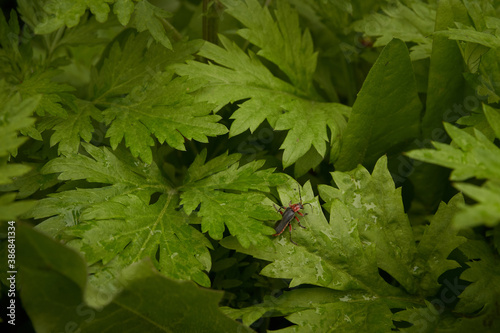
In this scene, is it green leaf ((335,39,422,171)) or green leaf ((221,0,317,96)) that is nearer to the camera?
green leaf ((335,39,422,171))

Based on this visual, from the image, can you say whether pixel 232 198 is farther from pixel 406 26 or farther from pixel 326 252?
pixel 406 26

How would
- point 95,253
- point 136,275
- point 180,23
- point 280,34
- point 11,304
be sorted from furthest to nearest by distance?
point 180,23
point 280,34
point 11,304
point 95,253
point 136,275

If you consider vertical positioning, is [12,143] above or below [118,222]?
above

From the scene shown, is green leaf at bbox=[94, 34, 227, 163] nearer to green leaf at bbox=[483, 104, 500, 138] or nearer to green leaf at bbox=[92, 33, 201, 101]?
green leaf at bbox=[92, 33, 201, 101]

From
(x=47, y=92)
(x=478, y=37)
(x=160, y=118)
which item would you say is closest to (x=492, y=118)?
(x=478, y=37)

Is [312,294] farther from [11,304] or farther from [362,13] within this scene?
[362,13]

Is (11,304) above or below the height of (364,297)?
below

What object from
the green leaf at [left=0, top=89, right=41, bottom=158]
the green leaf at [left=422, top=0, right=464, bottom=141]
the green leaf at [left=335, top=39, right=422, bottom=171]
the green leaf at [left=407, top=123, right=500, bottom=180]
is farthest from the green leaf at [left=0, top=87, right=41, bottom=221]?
the green leaf at [left=422, top=0, right=464, bottom=141]

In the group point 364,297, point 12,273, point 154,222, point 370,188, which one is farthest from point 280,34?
point 12,273
